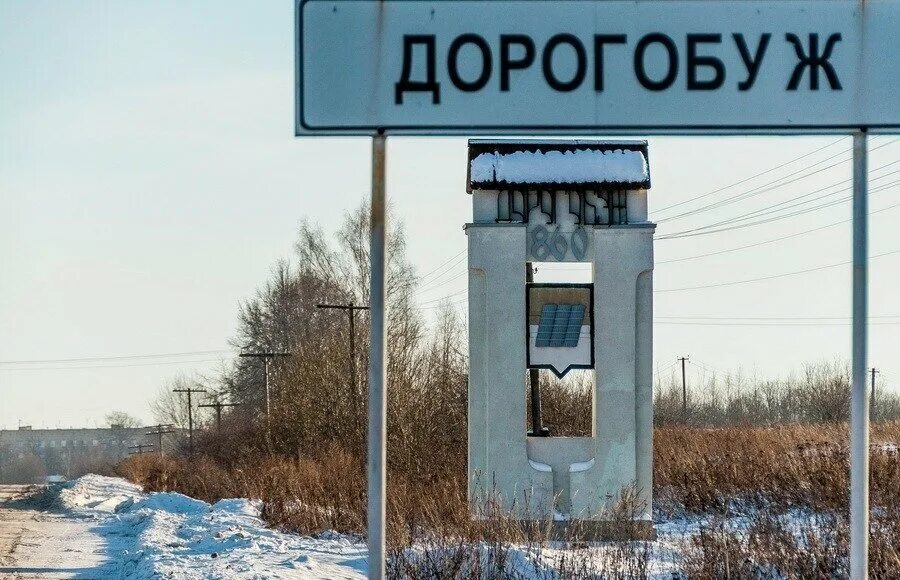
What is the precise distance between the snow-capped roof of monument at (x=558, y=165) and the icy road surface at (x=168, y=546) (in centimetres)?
517

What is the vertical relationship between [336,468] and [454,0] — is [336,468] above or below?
below

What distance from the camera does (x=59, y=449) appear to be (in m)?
129

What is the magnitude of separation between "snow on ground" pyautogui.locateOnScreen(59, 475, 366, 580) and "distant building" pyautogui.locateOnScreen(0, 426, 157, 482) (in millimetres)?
86694

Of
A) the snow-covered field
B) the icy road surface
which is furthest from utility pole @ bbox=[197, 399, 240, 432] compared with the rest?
the snow-covered field

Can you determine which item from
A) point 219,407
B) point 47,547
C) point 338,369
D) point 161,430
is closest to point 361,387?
point 338,369

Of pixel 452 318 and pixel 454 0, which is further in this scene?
pixel 452 318

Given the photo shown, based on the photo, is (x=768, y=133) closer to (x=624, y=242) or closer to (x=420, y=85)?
(x=420, y=85)

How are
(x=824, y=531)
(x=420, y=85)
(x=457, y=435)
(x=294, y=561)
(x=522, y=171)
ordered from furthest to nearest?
(x=457, y=435), (x=522, y=171), (x=294, y=561), (x=824, y=531), (x=420, y=85)

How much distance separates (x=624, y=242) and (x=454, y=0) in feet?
40.9

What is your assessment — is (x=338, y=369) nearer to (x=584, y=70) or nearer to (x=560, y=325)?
(x=560, y=325)

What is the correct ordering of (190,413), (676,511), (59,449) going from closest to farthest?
1. (676,511)
2. (190,413)
3. (59,449)

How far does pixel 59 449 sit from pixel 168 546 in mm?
121241

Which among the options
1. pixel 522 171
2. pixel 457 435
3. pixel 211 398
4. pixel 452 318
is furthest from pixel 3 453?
pixel 522 171

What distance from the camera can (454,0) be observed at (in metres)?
3.88
